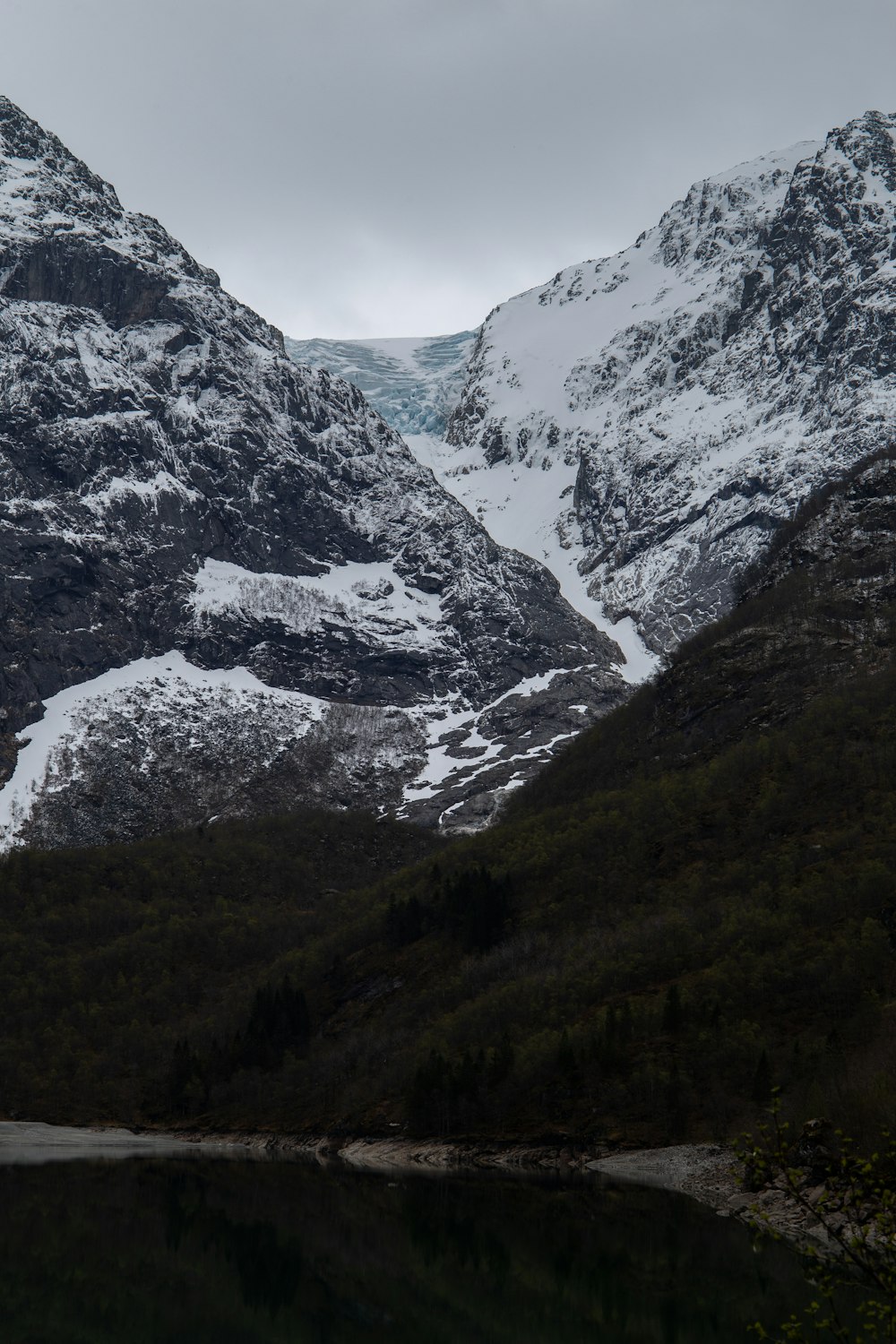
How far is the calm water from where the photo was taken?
4831 centimetres

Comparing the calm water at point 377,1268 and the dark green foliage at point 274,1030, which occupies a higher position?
the calm water at point 377,1268

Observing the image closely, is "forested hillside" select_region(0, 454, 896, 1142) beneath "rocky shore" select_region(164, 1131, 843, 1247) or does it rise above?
above

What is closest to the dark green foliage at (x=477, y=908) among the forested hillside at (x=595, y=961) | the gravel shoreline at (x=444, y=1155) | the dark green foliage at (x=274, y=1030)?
the forested hillside at (x=595, y=961)

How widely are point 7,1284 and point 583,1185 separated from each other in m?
44.1

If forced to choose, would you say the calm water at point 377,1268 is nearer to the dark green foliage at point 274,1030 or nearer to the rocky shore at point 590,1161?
the rocky shore at point 590,1161

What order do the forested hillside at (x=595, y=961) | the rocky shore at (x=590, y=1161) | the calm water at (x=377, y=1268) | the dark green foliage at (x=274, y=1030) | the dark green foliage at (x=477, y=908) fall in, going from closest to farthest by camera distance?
1. the calm water at (x=377, y=1268)
2. the rocky shore at (x=590, y=1161)
3. the forested hillside at (x=595, y=961)
4. the dark green foliage at (x=274, y=1030)
5. the dark green foliage at (x=477, y=908)

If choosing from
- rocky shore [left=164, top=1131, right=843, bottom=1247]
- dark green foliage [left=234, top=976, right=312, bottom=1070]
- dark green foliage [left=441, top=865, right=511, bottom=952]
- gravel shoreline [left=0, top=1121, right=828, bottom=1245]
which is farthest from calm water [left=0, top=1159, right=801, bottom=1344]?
dark green foliage [left=441, top=865, right=511, bottom=952]

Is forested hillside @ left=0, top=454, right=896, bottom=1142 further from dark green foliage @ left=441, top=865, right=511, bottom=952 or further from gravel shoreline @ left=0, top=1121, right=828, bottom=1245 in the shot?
gravel shoreline @ left=0, top=1121, right=828, bottom=1245

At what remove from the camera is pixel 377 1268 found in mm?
59469

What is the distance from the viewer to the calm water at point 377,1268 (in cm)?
4831

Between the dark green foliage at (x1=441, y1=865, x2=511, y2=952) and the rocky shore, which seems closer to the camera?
the rocky shore

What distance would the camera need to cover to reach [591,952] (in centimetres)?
12950

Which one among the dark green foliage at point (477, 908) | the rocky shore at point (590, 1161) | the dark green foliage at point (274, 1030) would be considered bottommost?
the rocky shore at point (590, 1161)

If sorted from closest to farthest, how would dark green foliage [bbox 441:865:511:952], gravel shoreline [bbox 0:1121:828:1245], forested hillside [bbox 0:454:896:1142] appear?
gravel shoreline [bbox 0:1121:828:1245] < forested hillside [bbox 0:454:896:1142] < dark green foliage [bbox 441:865:511:952]
